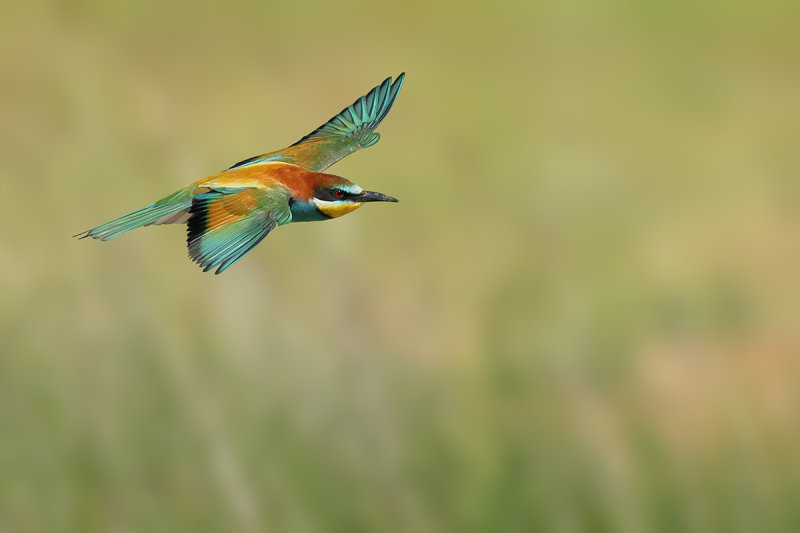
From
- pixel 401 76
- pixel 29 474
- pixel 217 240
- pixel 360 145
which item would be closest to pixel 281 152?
pixel 360 145

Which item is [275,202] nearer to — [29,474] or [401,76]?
[401,76]

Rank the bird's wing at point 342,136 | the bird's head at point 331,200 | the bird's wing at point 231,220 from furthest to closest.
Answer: the bird's wing at point 342,136
the bird's head at point 331,200
the bird's wing at point 231,220

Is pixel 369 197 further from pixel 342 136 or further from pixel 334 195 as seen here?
pixel 342 136

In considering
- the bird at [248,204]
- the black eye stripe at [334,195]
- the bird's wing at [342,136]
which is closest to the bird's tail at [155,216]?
the bird at [248,204]

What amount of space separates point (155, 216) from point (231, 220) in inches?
11.2

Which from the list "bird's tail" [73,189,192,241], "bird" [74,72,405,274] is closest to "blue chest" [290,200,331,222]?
"bird" [74,72,405,274]

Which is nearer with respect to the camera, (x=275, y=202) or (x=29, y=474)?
(x=275, y=202)

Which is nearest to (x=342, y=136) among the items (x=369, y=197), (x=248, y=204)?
(x=369, y=197)

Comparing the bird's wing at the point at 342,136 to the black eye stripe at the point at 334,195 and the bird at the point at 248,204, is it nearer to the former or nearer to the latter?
the bird at the point at 248,204

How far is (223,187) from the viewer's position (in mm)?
2512

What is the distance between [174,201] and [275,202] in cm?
31

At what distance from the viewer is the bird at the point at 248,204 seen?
2289 millimetres

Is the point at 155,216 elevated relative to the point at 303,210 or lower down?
elevated

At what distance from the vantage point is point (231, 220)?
7.73ft
